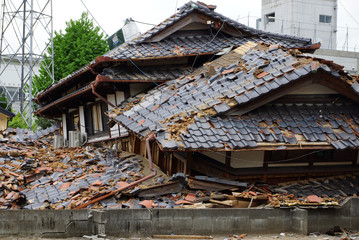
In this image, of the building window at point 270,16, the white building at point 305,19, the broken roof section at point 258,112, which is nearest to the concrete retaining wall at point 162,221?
the broken roof section at point 258,112

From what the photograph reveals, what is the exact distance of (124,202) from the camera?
12102mm

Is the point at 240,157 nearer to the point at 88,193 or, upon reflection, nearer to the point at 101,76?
the point at 88,193

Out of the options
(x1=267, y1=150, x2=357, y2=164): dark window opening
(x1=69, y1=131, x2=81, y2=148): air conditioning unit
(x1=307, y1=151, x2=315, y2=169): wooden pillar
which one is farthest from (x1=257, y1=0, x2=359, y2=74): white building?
(x1=307, y1=151, x2=315, y2=169): wooden pillar

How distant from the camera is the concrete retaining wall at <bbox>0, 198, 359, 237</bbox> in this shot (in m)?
10.3

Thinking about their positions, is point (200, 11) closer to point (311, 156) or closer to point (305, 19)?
point (311, 156)

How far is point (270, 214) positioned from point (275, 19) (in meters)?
45.4

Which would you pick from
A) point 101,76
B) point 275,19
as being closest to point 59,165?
point 101,76

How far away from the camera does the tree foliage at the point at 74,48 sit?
42250mm

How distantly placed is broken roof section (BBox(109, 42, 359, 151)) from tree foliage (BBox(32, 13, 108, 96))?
2778 centimetres

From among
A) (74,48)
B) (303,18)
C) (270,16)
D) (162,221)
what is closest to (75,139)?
(162,221)

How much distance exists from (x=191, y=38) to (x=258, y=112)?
29.1 ft

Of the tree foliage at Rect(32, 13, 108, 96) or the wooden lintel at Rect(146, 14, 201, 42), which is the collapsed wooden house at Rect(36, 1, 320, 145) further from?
the tree foliage at Rect(32, 13, 108, 96)

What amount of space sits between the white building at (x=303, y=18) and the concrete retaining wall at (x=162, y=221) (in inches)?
1659

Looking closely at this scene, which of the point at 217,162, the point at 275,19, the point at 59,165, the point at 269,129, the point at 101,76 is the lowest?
the point at 59,165
